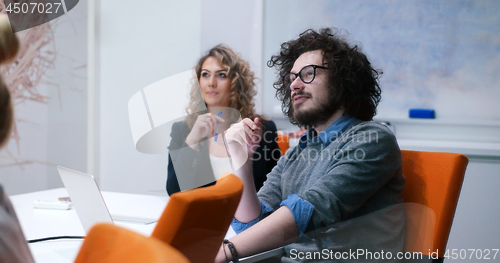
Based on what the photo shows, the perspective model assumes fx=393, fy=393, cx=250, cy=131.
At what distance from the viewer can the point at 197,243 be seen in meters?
0.57

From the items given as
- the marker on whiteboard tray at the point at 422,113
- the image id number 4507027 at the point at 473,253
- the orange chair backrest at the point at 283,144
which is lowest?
the image id number 4507027 at the point at 473,253

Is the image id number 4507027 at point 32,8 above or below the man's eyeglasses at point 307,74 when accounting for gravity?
above

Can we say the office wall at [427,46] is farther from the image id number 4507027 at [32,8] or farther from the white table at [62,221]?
the image id number 4507027 at [32,8]

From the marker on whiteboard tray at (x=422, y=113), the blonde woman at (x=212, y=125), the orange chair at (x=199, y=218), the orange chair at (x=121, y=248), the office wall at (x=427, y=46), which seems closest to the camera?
the orange chair at (x=121, y=248)

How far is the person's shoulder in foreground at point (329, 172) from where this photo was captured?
98 cm

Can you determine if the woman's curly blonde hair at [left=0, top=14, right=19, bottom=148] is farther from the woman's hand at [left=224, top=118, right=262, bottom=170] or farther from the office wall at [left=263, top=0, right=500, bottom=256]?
the office wall at [left=263, top=0, right=500, bottom=256]

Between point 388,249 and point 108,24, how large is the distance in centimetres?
211

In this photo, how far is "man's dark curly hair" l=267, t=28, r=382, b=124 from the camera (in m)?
1.24

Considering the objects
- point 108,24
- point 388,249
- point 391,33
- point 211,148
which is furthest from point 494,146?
point 108,24

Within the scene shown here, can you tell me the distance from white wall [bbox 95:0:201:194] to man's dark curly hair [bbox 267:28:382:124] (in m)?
0.97

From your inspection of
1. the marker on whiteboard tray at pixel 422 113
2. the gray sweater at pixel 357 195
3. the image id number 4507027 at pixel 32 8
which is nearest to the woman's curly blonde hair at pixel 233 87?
the gray sweater at pixel 357 195

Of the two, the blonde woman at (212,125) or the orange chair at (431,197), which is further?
the blonde woman at (212,125)
